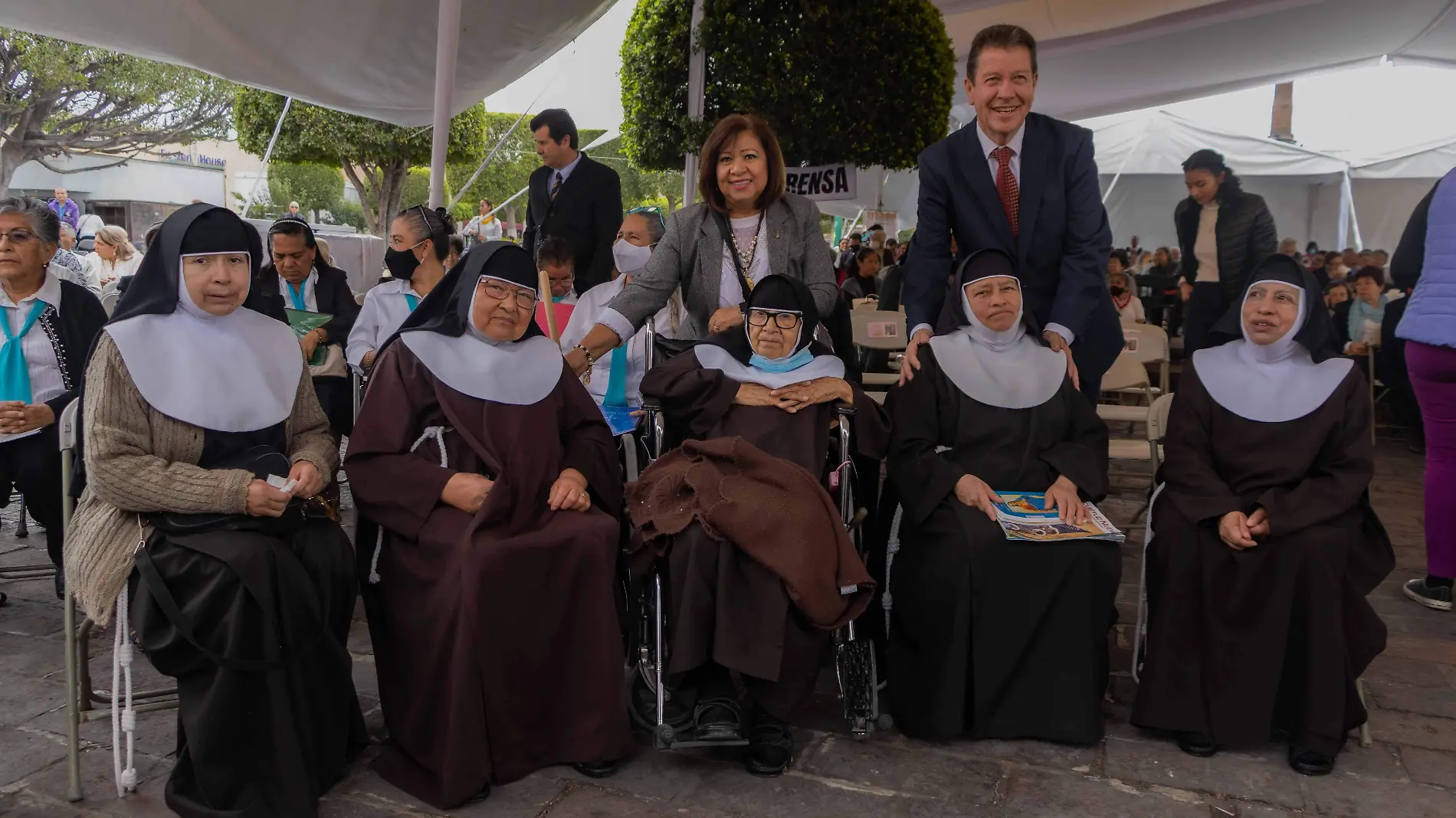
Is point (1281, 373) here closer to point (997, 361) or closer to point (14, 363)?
point (997, 361)

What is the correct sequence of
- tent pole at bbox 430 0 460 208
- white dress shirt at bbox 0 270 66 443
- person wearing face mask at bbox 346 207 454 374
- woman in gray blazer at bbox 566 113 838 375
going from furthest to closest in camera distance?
tent pole at bbox 430 0 460 208, person wearing face mask at bbox 346 207 454 374, white dress shirt at bbox 0 270 66 443, woman in gray blazer at bbox 566 113 838 375

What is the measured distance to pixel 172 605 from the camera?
2693 millimetres

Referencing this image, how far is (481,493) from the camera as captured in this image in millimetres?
3098

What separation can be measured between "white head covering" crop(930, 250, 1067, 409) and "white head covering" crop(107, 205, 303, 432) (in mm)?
2178

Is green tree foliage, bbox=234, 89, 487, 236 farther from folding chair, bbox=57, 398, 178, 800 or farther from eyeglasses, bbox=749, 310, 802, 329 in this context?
folding chair, bbox=57, 398, 178, 800

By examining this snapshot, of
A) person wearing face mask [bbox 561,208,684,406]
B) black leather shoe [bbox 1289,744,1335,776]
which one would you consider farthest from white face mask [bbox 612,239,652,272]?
black leather shoe [bbox 1289,744,1335,776]

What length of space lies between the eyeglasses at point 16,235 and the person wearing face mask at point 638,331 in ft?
7.08

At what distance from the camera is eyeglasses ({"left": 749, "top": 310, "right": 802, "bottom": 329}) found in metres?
3.56

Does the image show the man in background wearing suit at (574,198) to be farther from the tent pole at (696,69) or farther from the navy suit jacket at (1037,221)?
the navy suit jacket at (1037,221)

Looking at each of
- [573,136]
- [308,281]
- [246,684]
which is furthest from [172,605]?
[573,136]

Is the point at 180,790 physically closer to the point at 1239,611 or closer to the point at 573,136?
the point at 1239,611

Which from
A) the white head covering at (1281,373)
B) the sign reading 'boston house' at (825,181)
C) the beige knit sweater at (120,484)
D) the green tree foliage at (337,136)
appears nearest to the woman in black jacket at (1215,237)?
the sign reading 'boston house' at (825,181)

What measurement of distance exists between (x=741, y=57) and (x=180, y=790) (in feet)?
17.9

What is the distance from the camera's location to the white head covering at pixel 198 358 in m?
2.87
